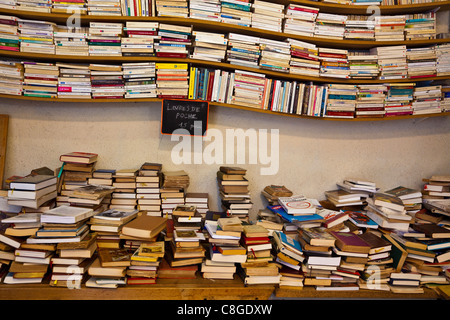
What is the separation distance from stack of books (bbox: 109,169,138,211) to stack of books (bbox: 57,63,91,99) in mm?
728

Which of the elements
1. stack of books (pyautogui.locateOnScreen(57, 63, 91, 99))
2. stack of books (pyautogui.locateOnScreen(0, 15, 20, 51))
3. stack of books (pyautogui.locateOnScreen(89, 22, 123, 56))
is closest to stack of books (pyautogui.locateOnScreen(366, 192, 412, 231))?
stack of books (pyautogui.locateOnScreen(89, 22, 123, 56))

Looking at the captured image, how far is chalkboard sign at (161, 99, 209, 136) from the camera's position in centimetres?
244

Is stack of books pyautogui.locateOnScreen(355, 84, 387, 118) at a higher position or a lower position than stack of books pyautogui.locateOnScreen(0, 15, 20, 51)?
lower

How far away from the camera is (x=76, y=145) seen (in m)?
2.59

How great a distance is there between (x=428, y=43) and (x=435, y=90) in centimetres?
44

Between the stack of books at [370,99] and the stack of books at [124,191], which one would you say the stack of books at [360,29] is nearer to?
the stack of books at [370,99]

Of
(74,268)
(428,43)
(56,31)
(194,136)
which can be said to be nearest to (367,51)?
(428,43)

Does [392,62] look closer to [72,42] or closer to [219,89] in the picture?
[219,89]

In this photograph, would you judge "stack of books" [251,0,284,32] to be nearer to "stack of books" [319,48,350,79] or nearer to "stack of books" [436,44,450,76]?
"stack of books" [319,48,350,79]

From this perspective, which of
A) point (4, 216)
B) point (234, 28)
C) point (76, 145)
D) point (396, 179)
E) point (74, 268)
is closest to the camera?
point (74, 268)

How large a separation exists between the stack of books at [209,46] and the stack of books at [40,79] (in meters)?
1.13

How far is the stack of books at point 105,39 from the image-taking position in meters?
2.24

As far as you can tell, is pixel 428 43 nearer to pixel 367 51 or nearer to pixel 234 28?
pixel 367 51

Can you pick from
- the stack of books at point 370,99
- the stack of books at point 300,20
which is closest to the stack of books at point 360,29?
the stack of books at point 300,20
